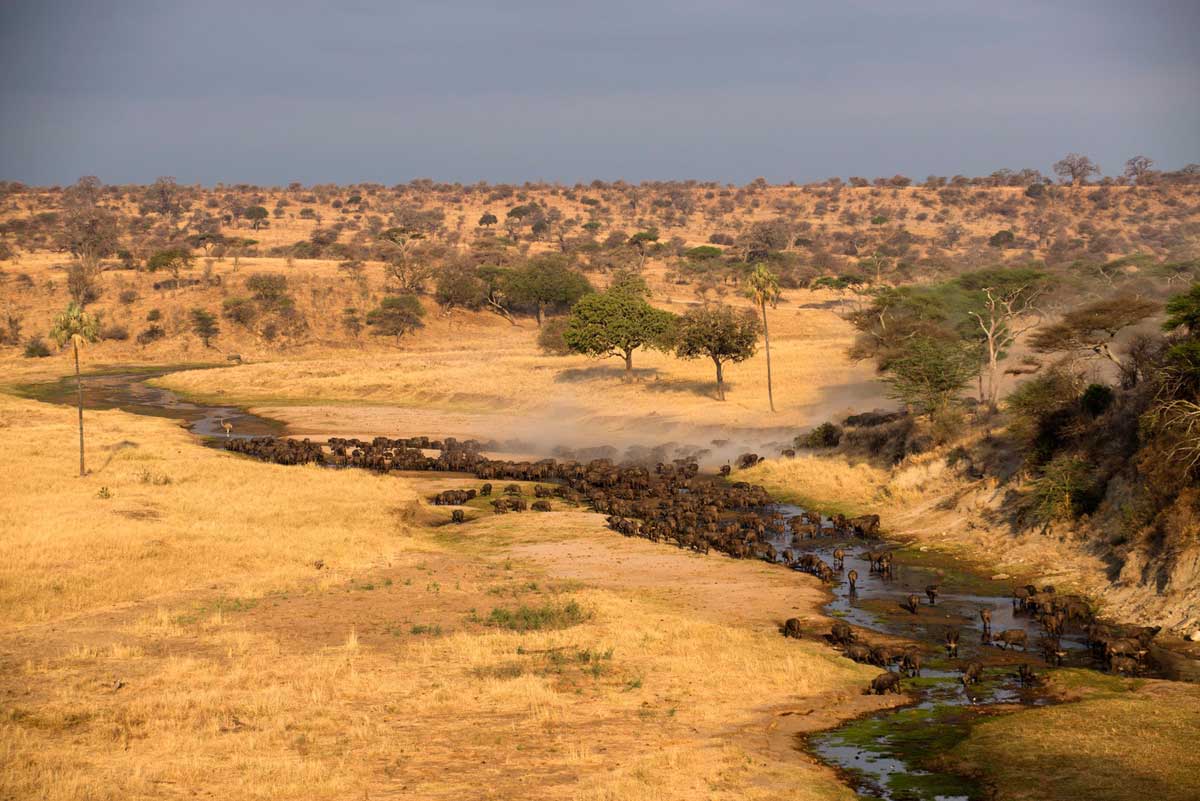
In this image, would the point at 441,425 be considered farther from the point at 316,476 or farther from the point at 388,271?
the point at 388,271

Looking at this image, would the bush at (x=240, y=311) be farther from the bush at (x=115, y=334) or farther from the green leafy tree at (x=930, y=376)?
the green leafy tree at (x=930, y=376)

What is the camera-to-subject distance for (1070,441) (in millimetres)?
34281

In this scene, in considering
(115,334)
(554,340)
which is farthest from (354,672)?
(115,334)

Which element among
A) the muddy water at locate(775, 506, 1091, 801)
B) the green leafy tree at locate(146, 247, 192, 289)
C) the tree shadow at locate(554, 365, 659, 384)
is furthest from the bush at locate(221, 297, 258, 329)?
the muddy water at locate(775, 506, 1091, 801)

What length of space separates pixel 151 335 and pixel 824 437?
265 ft

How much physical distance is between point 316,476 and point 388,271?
2956 inches

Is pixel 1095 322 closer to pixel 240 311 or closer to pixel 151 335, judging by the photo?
pixel 240 311

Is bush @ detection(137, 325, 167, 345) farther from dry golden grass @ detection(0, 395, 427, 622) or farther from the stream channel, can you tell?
the stream channel

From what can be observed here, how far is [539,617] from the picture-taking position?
2564cm

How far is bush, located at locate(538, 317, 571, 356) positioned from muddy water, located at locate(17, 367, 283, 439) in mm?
25096

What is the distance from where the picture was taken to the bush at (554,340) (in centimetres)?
8912

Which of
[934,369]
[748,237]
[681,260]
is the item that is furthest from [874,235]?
[934,369]

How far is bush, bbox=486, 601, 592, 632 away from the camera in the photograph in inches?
988

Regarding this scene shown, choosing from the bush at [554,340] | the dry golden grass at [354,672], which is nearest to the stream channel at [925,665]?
the dry golden grass at [354,672]
